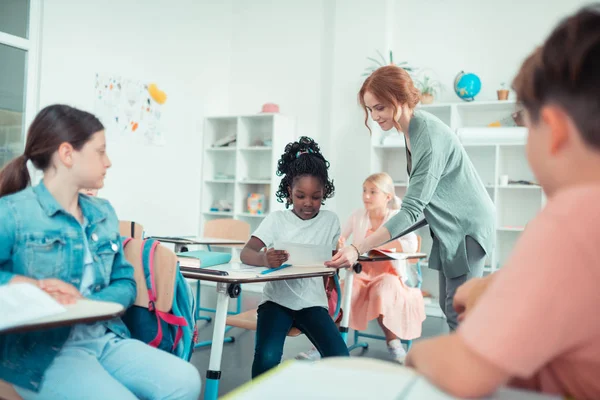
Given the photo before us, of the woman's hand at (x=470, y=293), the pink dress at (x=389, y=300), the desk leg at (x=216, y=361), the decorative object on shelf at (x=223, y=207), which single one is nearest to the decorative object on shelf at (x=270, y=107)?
the decorative object on shelf at (x=223, y=207)

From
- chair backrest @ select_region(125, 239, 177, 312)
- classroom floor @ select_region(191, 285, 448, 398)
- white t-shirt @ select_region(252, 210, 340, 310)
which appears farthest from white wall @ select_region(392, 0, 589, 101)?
chair backrest @ select_region(125, 239, 177, 312)

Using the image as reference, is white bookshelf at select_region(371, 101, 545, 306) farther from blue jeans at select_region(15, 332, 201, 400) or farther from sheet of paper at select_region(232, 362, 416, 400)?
sheet of paper at select_region(232, 362, 416, 400)

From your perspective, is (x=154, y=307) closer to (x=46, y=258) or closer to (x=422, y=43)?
(x=46, y=258)

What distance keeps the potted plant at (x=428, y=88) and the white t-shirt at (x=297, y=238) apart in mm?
2914

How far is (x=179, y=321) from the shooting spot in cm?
164

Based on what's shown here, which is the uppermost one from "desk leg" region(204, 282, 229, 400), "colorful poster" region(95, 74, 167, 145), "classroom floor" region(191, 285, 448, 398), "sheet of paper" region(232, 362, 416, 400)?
"colorful poster" region(95, 74, 167, 145)

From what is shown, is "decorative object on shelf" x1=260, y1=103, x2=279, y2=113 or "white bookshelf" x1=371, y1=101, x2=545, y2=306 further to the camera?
"decorative object on shelf" x1=260, y1=103, x2=279, y2=113

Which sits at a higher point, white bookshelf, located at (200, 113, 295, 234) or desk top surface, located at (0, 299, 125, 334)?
white bookshelf, located at (200, 113, 295, 234)

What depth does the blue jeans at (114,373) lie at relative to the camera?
130 cm

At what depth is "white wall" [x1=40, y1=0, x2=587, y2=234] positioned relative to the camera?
16.6 ft

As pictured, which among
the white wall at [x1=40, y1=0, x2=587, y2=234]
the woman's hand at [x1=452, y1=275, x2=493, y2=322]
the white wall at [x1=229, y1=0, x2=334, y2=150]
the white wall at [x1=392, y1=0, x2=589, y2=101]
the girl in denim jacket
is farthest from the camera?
the white wall at [x1=229, y1=0, x2=334, y2=150]

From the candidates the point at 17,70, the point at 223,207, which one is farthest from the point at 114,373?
the point at 223,207

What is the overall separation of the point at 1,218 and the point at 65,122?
322 millimetres

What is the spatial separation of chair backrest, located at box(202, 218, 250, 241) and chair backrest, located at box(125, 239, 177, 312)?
250 cm
